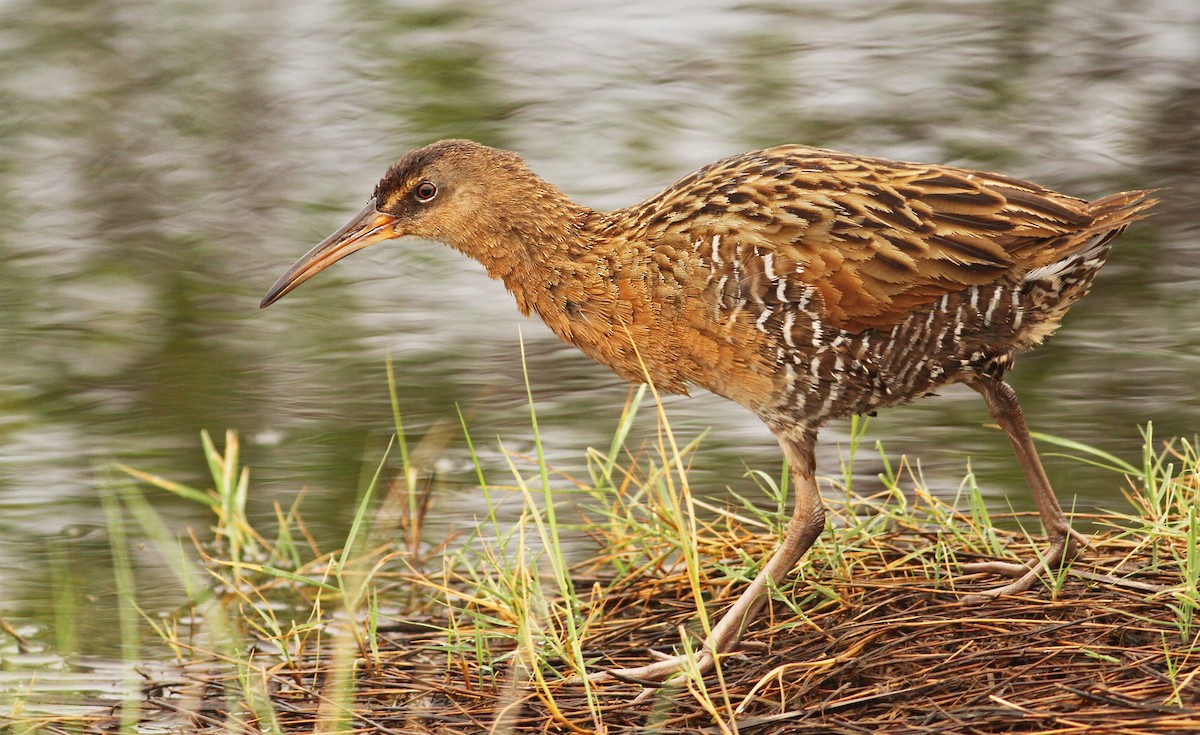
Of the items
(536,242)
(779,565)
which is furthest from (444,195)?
(779,565)

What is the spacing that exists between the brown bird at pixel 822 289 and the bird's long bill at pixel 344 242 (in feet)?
1.90

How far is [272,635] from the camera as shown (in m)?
4.91

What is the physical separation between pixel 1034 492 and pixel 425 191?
1910 mm

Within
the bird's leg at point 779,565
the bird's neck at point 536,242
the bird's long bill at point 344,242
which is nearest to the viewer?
the bird's leg at point 779,565

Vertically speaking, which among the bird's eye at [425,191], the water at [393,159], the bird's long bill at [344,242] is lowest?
the water at [393,159]

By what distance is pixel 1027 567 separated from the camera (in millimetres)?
4332

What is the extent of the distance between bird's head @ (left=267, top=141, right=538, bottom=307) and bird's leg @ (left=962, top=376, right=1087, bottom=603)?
4.69 feet

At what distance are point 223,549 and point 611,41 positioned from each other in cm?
478

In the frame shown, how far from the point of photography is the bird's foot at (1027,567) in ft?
13.6

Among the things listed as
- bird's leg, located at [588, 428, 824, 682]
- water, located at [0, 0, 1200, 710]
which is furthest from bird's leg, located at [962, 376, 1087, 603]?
water, located at [0, 0, 1200, 710]

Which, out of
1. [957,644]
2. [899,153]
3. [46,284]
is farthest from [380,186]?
[899,153]

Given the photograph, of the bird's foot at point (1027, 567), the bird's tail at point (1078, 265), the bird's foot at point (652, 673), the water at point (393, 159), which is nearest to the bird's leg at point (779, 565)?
the bird's foot at point (652, 673)

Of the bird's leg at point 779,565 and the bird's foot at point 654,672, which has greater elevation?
the bird's leg at point 779,565

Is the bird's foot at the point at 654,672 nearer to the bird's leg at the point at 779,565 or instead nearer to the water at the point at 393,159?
the bird's leg at the point at 779,565
